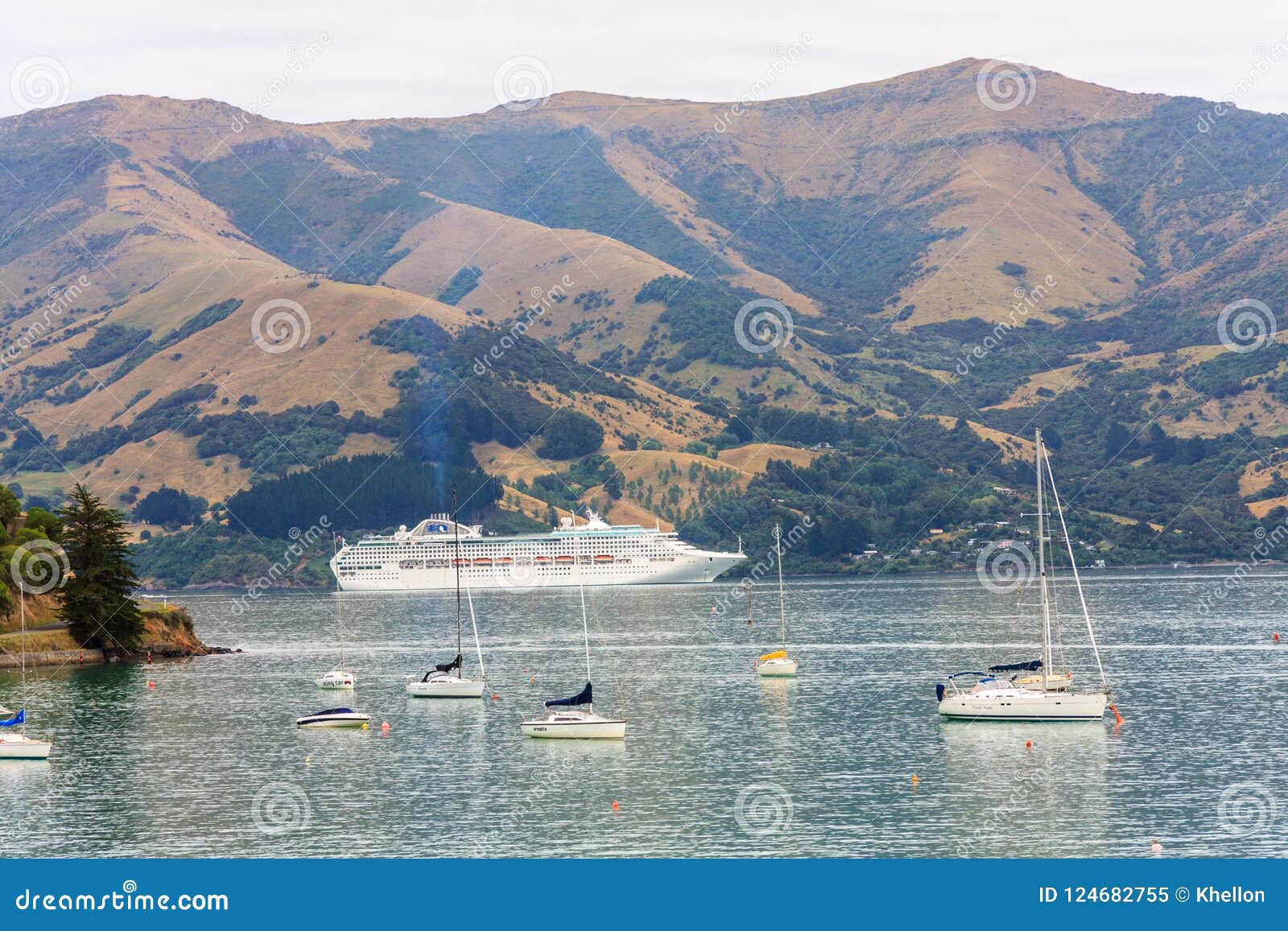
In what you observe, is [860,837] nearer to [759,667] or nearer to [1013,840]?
[1013,840]

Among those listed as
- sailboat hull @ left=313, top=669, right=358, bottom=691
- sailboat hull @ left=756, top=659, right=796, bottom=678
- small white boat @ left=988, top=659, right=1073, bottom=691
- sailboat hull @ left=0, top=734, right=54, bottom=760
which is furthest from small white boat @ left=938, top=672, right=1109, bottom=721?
sailboat hull @ left=0, top=734, right=54, bottom=760

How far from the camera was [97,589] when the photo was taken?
103688 mm

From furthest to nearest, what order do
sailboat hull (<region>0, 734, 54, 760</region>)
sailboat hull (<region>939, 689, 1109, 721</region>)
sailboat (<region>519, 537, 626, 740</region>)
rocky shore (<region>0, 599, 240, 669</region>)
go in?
rocky shore (<region>0, 599, 240, 669</region>), sailboat hull (<region>939, 689, 1109, 721</region>), sailboat (<region>519, 537, 626, 740</region>), sailboat hull (<region>0, 734, 54, 760</region>)

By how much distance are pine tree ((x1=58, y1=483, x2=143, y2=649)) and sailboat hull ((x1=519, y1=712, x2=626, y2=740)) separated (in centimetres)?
4602

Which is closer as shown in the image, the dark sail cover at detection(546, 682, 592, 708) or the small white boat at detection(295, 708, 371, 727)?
the dark sail cover at detection(546, 682, 592, 708)

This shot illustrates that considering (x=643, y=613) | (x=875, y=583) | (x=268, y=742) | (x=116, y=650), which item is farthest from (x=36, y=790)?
(x=875, y=583)

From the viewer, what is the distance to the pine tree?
339 ft

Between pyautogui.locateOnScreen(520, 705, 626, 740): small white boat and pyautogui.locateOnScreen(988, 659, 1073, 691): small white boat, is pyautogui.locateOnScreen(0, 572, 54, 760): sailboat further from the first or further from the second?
pyautogui.locateOnScreen(988, 659, 1073, 691): small white boat

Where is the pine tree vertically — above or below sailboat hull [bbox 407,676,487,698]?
above

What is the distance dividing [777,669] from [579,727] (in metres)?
26.0

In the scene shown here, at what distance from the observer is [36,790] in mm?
57656

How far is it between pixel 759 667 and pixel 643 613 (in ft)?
207

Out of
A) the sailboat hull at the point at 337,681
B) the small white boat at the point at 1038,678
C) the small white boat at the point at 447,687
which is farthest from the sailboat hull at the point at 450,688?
the small white boat at the point at 1038,678

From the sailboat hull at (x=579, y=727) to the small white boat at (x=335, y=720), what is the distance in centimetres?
908
